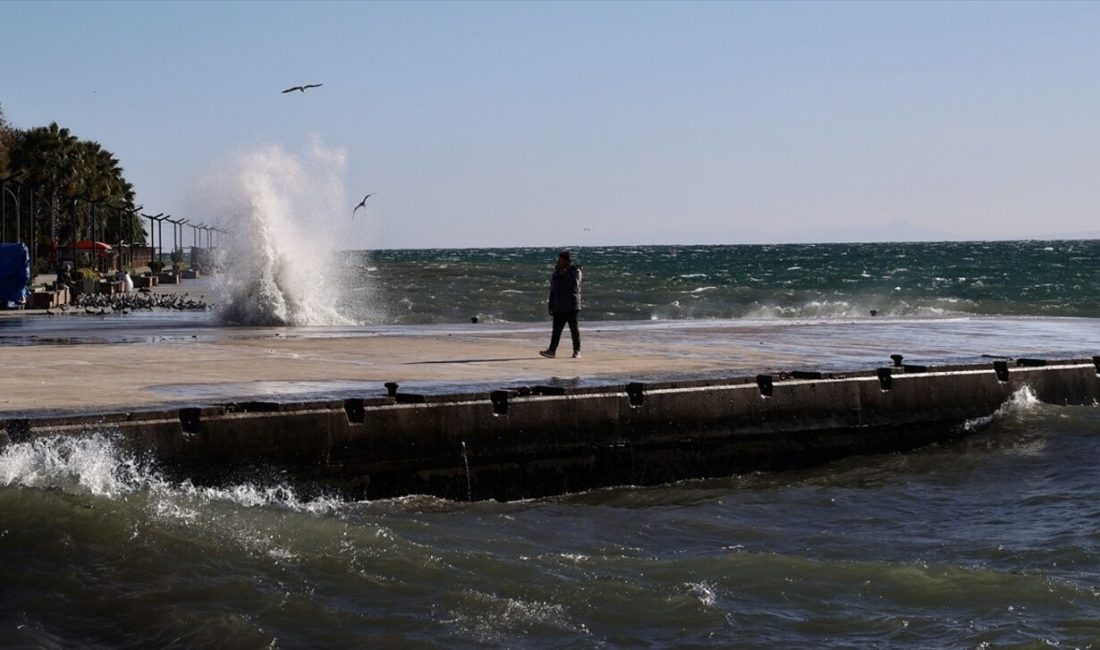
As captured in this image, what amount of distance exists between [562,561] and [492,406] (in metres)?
3.37

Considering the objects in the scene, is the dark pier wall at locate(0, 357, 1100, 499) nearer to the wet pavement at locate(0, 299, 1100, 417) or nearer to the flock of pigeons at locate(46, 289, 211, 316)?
the wet pavement at locate(0, 299, 1100, 417)

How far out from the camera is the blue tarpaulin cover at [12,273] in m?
34.6

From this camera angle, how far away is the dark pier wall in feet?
40.4

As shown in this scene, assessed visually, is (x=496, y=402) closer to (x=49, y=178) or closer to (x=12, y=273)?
(x=12, y=273)

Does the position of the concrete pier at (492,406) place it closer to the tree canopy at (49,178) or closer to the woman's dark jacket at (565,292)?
the woman's dark jacket at (565,292)

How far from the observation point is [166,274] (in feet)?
230

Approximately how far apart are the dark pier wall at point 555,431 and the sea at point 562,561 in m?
0.20

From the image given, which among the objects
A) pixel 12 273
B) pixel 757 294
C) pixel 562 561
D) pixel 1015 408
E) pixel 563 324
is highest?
pixel 12 273

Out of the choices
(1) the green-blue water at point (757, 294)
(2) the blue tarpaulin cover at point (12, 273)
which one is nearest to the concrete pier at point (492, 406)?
(2) the blue tarpaulin cover at point (12, 273)

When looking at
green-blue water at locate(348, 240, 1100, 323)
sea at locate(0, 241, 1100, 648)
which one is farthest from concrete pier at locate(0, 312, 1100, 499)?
green-blue water at locate(348, 240, 1100, 323)

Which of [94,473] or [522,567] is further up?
[94,473]

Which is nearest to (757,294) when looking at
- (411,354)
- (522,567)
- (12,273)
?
(12,273)

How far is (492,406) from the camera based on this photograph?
1403 cm

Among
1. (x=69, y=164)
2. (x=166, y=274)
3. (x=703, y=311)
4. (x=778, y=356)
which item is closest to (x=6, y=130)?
(x=69, y=164)
